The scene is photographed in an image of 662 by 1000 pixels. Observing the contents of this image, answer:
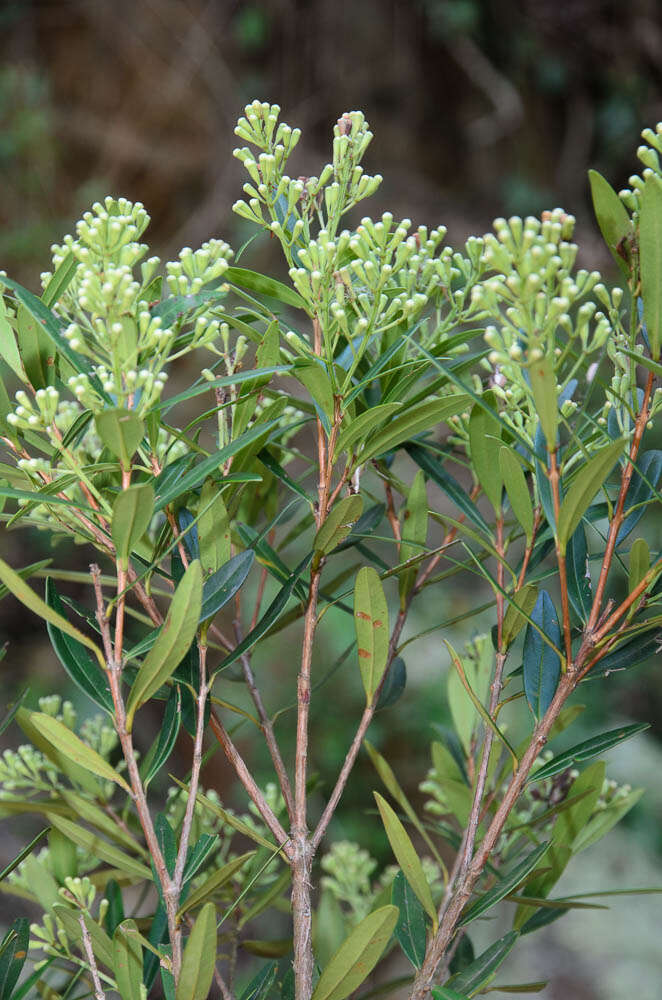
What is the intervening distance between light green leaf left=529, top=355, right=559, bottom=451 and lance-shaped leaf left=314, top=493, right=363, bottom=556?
9 cm

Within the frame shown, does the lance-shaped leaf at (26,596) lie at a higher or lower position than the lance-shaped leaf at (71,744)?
higher

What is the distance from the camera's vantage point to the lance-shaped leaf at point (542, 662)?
399 millimetres

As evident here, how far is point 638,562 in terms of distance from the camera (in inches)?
14.0

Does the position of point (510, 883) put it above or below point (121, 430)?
below

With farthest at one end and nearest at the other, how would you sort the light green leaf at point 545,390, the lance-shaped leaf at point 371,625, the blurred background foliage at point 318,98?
the blurred background foliage at point 318,98
the lance-shaped leaf at point 371,625
the light green leaf at point 545,390

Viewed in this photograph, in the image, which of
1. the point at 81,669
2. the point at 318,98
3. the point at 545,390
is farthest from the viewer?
the point at 318,98

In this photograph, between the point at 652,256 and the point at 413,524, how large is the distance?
0.64ft

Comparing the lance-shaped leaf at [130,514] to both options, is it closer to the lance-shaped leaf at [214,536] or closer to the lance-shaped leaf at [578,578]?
the lance-shaped leaf at [214,536]

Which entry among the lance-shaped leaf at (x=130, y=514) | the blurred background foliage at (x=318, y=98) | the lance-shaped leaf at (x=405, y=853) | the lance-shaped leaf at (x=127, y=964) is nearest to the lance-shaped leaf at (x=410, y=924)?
the lance-shaped leaf at (x=405, y=853)

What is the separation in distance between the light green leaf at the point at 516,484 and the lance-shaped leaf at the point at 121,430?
0.48 feet

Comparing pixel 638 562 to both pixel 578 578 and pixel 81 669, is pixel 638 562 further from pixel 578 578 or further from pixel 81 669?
pixel 81 669

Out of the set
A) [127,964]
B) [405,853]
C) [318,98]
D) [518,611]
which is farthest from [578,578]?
[318,98]

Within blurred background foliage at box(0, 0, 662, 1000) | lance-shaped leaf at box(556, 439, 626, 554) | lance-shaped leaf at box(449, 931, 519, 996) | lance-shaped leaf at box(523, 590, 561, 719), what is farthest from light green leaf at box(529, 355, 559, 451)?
blurred background foliage at box(0, 0, 662, 1000)

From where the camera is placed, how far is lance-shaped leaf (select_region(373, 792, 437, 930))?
38 cm
